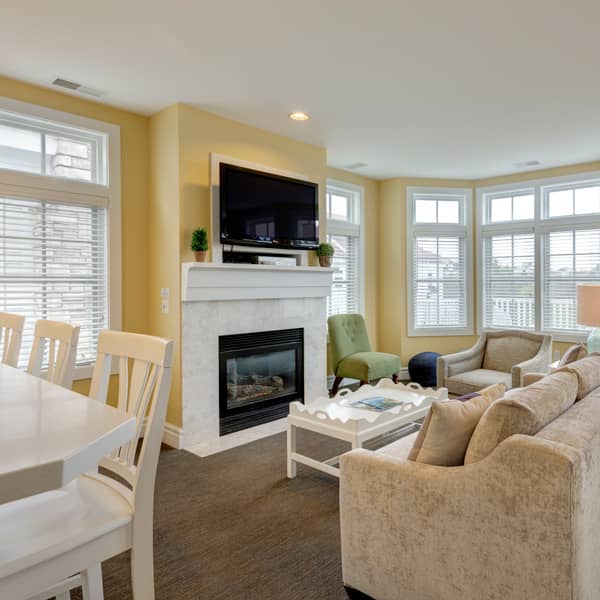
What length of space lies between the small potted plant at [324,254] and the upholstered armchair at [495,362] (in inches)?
59.1

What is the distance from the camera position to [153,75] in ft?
10.7

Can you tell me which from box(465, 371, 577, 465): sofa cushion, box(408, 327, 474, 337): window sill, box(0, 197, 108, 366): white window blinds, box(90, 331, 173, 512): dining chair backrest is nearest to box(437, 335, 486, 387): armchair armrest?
box(408, 327, 474, 337): window sill

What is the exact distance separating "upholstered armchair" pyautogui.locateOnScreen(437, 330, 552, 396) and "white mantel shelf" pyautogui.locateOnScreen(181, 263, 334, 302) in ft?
4.88

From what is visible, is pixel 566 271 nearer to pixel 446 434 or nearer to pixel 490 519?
pixel 446 434

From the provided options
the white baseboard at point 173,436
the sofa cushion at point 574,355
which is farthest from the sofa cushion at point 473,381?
the white baseboard at point 173,436

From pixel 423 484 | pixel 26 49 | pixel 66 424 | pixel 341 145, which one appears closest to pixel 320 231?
pixel 341 145

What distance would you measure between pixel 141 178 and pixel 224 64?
4.38ft

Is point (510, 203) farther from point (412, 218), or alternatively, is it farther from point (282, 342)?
point (282, 342)

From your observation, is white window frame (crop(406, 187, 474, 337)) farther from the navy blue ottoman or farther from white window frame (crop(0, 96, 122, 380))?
white window frame (crop(0, 96, 122, 380))

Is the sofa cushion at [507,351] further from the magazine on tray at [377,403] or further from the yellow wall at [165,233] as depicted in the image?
the yellow wall at [165,233]

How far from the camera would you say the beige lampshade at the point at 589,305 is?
381 cm

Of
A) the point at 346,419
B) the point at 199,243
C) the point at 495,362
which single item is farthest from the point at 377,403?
the point at 495,362

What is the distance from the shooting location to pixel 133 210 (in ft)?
13.1

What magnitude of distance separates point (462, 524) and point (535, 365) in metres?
3.32
